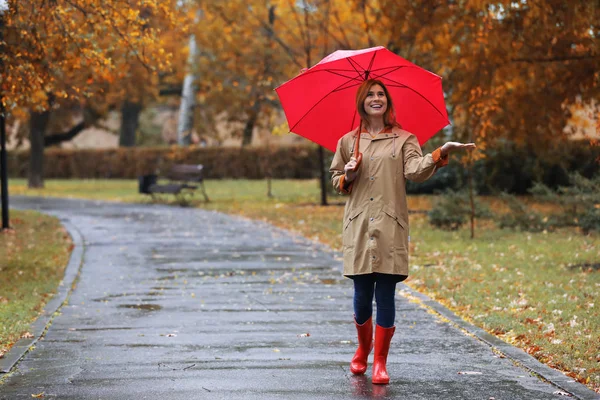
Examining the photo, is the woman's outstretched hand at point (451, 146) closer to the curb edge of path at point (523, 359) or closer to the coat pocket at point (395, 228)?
the coat pocket at point (395, 228)

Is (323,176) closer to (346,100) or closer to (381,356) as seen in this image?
(346,100)

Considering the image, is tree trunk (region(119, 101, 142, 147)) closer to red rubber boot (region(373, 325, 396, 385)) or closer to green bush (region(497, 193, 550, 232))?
green bush (region(497, 193, 550, 232))

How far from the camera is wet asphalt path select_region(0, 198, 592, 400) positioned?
20.6 feet

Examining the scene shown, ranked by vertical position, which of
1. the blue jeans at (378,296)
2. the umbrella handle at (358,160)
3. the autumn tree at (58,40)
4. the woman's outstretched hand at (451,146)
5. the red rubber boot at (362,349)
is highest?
the autumn tree at (58,40)

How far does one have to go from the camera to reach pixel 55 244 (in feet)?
51.9

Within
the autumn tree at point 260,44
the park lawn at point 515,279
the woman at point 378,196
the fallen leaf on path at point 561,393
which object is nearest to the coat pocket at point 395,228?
the woman at point 378,196

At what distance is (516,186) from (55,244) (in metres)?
15.8

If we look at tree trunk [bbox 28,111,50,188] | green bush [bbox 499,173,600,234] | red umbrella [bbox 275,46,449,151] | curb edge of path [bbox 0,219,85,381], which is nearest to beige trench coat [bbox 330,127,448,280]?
red umbrella [bbox 275,46,449,151]

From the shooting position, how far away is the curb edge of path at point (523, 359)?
242 inches

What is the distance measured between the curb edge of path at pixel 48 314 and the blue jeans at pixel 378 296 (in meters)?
2.41

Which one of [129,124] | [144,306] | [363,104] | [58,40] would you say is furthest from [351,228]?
[129,124]

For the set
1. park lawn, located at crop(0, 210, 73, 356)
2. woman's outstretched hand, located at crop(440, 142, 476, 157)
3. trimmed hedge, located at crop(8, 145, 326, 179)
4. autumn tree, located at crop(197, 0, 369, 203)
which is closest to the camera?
woman's outstretched hand, located at crop(440, 142, 476, 157)

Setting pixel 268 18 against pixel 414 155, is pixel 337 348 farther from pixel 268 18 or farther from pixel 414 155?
pixel 268 18

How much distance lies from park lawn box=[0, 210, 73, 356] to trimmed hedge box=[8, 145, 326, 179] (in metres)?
21.2
